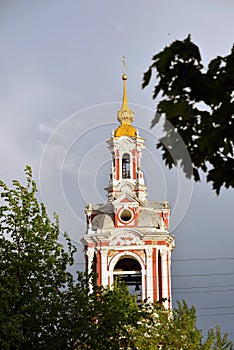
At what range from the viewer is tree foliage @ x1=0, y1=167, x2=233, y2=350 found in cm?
1762

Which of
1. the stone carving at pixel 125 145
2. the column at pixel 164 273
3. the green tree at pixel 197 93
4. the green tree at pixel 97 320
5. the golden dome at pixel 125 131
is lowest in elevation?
the green tree at pixel 197 93

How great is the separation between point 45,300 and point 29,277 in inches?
24.8

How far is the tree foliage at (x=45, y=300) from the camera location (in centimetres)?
1762

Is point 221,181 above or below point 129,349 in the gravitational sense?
below

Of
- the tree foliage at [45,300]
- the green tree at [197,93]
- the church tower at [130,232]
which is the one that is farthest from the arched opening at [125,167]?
the green tree at [197,93]

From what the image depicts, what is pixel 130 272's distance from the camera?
129 ft

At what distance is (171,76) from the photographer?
20.5 ft

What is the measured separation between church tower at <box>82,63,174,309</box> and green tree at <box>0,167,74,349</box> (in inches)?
701

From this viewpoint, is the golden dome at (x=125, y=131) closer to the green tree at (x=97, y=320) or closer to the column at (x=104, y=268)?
the column at (x=104, y=268)

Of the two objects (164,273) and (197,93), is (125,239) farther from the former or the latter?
(197,93)

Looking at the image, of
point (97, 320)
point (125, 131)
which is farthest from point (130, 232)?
point (97, 320)

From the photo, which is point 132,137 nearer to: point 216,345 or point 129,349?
point 216,345

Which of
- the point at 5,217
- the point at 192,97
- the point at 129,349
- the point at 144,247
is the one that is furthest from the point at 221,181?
the point at 144,247

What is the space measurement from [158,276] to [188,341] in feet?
25.6
